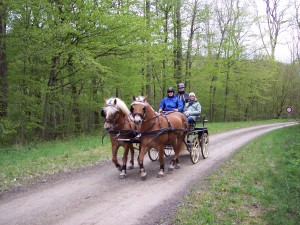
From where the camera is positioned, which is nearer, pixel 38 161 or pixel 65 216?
pixel 65 216

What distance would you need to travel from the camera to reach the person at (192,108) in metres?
9.40

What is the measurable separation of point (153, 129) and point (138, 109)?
2.57 feet

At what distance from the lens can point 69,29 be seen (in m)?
11.0

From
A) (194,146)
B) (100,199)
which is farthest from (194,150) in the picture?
(100,199)

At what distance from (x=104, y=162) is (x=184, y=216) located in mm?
4945

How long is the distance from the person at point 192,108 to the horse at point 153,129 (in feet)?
4.72

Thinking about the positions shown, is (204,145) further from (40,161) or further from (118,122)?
(40,161)

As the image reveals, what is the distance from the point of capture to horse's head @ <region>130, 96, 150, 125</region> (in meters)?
6.39

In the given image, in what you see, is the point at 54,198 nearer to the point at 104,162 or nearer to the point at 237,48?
the point at 104,162

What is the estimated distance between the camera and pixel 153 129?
7055mm

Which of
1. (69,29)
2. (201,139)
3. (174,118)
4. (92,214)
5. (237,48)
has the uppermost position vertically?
(237,48)

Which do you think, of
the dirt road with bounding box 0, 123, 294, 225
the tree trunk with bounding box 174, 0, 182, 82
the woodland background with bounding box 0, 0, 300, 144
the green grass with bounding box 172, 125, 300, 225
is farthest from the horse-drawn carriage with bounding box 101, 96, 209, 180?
the tree trunk with bounding box 174, 0, 182, 82

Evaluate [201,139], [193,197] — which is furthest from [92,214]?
[201,139]

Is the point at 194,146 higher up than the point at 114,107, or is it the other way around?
the point at 114,107
